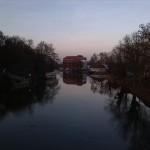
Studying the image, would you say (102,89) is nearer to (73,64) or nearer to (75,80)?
(75,80)

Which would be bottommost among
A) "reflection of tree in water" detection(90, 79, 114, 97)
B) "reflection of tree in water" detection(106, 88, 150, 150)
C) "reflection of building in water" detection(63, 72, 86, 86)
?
"reflection of tree in water" detection(106, 88, 150, 150)

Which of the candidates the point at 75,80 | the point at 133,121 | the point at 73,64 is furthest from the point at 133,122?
the point at 73,64

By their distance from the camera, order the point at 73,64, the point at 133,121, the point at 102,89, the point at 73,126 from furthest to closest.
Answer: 1. the point at 73,64
2. the point at 102,89
3. the point at 133,121
4. the point at 73,126

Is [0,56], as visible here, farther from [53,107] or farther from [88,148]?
[88,148]

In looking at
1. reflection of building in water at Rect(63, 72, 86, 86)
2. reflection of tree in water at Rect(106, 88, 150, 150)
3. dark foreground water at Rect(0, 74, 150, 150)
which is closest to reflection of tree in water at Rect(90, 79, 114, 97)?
reflection of building in water at Rect(63, 72, 86, 86)

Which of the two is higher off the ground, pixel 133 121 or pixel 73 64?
pixel 73 64

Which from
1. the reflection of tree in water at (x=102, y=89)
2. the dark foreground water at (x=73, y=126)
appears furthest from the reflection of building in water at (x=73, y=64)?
the dark foreground water at (x=73, y=126)

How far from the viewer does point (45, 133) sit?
62.9 feet

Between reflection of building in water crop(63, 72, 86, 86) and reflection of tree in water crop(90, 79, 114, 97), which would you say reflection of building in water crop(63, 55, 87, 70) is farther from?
reflection of tree in water crop(90, 79, 114, 97)

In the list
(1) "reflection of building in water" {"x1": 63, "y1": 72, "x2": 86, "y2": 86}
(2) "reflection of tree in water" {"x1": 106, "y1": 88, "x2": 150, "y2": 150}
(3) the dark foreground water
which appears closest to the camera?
(3) the dark foreground water

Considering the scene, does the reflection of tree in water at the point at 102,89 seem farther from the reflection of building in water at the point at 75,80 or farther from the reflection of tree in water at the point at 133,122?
the reflection of tree in water at the point at 133,122

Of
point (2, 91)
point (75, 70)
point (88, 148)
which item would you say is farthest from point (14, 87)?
point (75, 70)

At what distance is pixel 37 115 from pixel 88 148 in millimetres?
9909

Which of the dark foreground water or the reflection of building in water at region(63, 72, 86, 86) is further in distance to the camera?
the reflection of building in water at region(63, 72, 86, 86)
